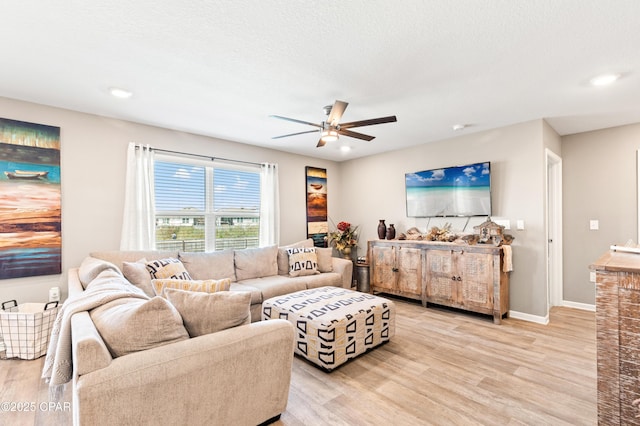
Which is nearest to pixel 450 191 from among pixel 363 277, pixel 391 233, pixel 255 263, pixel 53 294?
pixel 391 233

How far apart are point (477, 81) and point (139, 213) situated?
12.9 ft

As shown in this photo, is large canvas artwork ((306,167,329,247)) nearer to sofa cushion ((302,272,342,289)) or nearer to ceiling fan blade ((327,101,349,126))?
sofa cushion ((302,272,342,289))

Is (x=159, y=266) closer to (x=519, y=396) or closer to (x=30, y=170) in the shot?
(x=30, y=170)

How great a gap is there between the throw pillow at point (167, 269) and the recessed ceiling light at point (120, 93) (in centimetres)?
171

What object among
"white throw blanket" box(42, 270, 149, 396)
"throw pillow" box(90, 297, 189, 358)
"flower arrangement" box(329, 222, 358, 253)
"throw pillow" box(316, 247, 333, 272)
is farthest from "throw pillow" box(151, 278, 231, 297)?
"flower arrangement" box(329, 222, 358, 253)

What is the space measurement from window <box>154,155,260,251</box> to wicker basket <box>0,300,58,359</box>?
1.34m

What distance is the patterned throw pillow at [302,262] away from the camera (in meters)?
4.23

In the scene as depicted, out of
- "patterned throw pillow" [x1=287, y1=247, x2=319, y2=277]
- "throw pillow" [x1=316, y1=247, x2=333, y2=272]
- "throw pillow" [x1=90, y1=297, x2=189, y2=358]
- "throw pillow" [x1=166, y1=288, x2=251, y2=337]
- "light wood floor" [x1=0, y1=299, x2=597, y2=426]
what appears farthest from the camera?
"throw pillow" [x1=316, y1=247, x2=333, y2=272]

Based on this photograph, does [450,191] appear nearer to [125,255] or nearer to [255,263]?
[255,263]

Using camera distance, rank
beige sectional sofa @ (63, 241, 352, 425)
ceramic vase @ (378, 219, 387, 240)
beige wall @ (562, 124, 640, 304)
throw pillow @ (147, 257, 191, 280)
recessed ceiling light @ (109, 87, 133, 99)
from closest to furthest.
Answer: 1. beige sectional sofa @ (63, 241, 352, 425)
2. recessed ceiling light @ (109, 87, 133, 99)
3. throw pillow @ (147, 257, 191, 280)
4. beige wall @ (562, 124, 640, 304)
5. ceramic vase @ (378, 219, 387, 240)

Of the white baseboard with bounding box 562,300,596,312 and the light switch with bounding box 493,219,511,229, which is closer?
the light switch with bounding box 493,219,511,229

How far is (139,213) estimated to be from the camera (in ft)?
11.9

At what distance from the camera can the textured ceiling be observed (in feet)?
5.60

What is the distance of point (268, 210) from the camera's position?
481 centimetres
